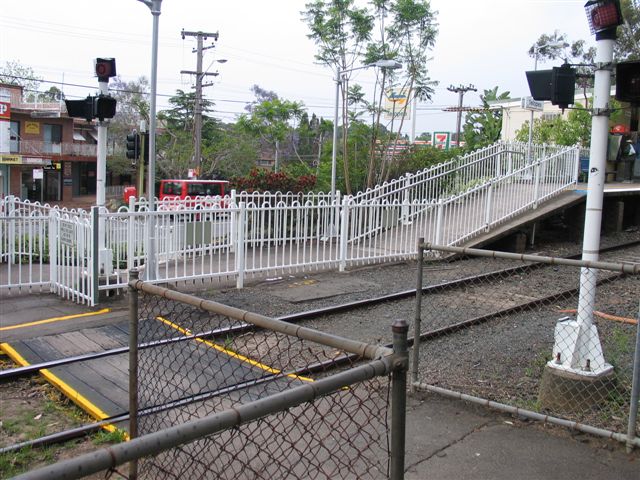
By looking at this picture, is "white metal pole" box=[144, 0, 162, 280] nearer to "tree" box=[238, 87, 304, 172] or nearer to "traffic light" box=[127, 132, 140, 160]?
"traffic light" box=[127, 132, 140, 160]

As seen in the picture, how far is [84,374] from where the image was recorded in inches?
226

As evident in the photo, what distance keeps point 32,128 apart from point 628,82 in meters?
46.6

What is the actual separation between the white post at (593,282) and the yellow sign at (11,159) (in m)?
41.2

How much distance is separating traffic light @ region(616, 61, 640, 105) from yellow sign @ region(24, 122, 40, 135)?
4651 centimetres

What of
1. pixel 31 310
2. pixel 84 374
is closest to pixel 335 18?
pixel 31 310

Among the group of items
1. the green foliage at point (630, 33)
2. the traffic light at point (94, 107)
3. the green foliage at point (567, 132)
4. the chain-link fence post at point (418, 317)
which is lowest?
the chain-link fence post at point (418, 317)

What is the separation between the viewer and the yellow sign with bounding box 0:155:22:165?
1545 inches

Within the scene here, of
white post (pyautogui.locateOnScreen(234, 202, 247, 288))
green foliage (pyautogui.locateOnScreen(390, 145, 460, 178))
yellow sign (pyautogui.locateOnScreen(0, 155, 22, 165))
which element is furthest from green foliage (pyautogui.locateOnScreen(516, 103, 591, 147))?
yellow sign (pyautogui.locateOnScreen(0, 155, 22, 165))

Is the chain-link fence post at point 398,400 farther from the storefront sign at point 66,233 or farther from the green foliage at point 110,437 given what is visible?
the storefront sign at point 66,233

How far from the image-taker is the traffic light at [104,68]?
978cm

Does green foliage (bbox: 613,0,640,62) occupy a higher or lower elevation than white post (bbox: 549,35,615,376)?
higher

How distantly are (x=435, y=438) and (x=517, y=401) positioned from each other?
3.74ft

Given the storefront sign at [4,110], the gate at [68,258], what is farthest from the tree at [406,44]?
the storefront sign at [4,110]

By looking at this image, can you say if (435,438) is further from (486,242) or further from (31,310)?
(486,242)
